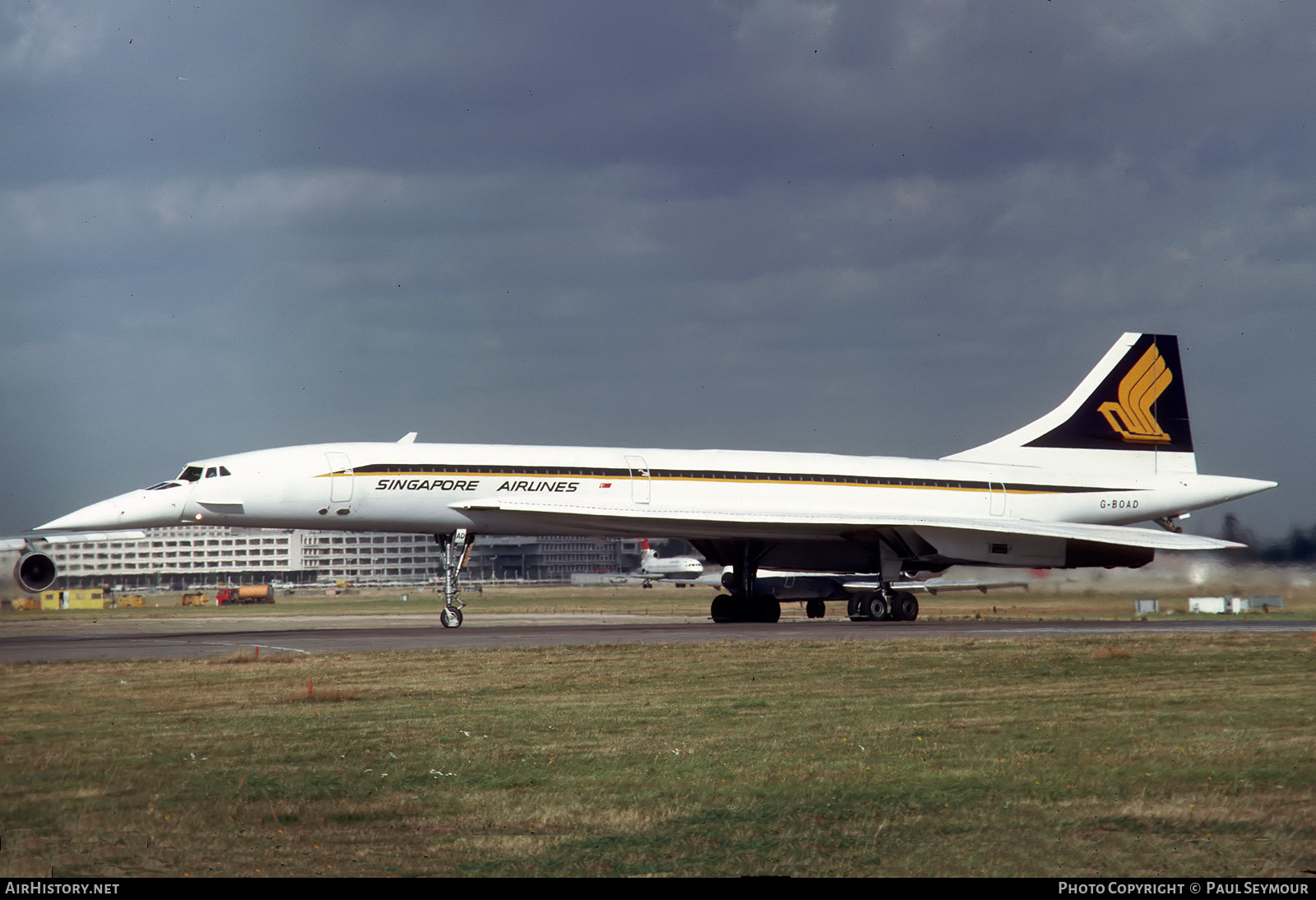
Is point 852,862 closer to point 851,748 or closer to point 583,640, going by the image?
point 851,748

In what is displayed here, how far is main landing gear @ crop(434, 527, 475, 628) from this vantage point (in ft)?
87.6

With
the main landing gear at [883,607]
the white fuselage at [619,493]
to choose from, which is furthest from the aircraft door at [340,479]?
the main landing gear at [883,607]

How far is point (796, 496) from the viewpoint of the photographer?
29828 mm

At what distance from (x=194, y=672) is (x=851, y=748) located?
31.5ft

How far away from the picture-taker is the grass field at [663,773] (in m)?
6.75

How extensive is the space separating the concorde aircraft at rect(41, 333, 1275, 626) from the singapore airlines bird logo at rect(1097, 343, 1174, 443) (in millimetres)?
50

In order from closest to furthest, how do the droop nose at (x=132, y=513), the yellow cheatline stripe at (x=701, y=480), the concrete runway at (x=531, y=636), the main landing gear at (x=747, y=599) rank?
the concrete runway at (x=531, y=636) → the droop nose at (x=132, y=513) → the yellow cheatline stripe at (x=701, y=480) → the main landing gear at (x=747, y=599)

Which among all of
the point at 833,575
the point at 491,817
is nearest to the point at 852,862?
the point at 491,817

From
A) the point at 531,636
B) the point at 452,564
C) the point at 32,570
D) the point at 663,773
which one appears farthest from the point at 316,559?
the point at 663,773

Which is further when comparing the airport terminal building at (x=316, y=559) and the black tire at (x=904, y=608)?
the airport terminal building at (x=316, y=559)

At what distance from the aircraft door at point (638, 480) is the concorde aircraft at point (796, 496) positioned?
41mm

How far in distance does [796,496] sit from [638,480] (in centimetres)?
397

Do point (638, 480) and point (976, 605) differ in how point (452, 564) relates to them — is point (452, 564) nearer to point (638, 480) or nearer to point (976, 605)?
point (638, 480)

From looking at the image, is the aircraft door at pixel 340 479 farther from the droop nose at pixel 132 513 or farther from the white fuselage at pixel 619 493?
the droop nose at pixel 132 513
